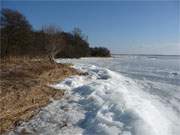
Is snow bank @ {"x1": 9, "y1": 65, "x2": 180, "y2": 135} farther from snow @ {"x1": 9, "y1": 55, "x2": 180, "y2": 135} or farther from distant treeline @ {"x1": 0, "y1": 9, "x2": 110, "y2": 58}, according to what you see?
distant treeline @ {"x1": 0, "y1": 9, "x2": 110, "y2": 58}

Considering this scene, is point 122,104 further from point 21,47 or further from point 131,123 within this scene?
point 21,47

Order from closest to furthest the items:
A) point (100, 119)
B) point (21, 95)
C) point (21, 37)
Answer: point (100, 119) → point (21, 95) → point (21, 37)

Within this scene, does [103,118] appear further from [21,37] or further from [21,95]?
[21,37]

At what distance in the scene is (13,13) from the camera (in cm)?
2870

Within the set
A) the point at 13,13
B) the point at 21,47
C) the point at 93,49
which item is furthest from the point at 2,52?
the point at 93,49

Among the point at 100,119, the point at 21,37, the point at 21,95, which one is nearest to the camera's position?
the point at 100,119

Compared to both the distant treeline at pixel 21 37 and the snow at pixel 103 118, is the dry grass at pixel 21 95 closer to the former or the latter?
the snow at pixel 103 118

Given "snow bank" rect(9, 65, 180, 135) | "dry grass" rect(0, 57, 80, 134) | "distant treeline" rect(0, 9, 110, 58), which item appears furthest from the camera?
"distant treeline" rect(0, 9, 110, 58)

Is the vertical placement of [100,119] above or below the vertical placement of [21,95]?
below

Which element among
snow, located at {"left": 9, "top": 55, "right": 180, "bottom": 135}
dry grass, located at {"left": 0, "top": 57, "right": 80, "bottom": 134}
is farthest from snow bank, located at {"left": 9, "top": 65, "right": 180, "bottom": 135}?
dry grass, located at {"left": 0, "top": 57, "right": 80, "bottom": 134}

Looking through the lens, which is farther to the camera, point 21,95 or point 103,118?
point 21,95

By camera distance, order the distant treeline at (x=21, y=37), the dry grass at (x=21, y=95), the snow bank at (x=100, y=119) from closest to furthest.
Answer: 1. the snow bank at (x=100, y=119)
2. the dry grass at (x=21, y=95)
3. the distant treeline at (x=21, y=37)

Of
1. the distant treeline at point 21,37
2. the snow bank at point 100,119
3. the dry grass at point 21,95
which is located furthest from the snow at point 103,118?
the distant treeline at point 21,37

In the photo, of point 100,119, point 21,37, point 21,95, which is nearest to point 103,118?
point 100,119
